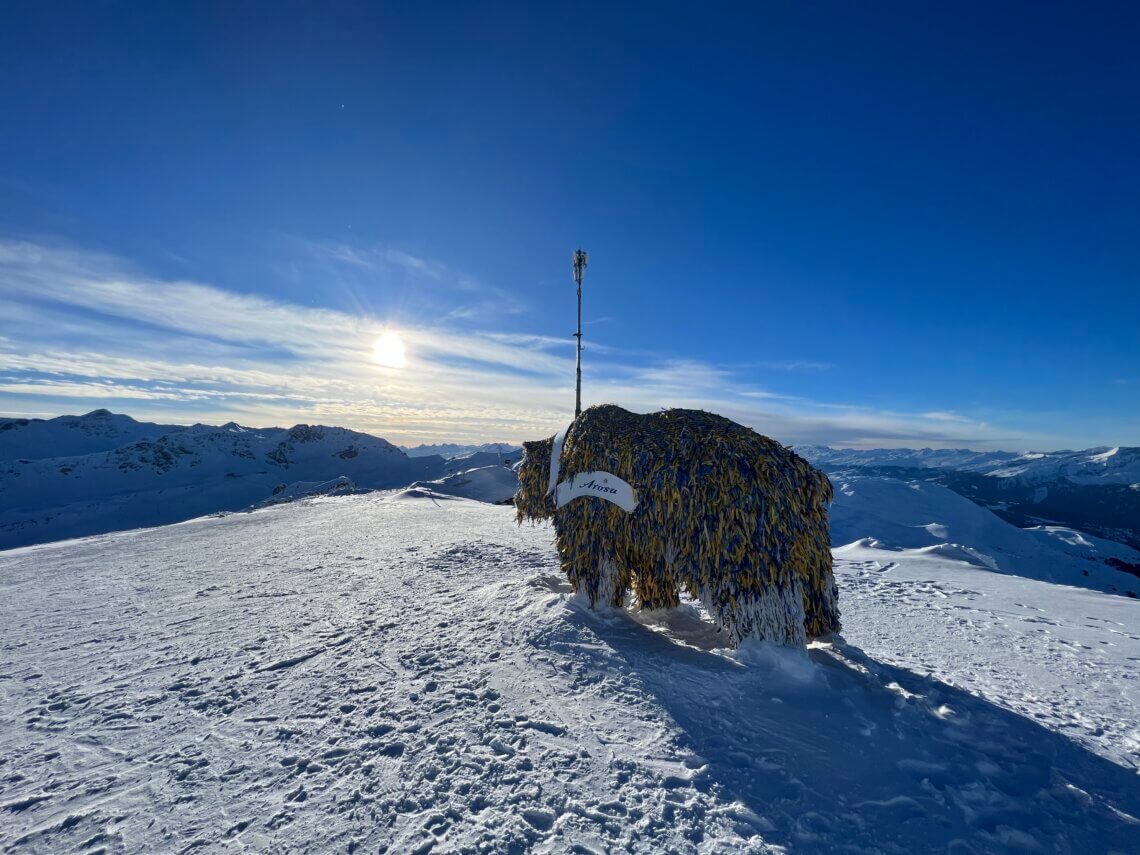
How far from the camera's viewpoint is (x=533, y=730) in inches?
183

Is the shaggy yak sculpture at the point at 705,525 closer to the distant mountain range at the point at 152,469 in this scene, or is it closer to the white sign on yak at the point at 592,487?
A: the white sign on yak at the point at 592,487

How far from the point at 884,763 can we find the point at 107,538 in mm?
22270

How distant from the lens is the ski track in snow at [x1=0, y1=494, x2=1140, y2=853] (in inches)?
139

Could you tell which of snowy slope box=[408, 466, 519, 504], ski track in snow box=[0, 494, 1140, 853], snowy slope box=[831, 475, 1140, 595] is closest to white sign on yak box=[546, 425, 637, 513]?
ski track in snow box=[0, 494, 1140, 853]

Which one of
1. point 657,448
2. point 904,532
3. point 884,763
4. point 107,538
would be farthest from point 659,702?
point 904,532

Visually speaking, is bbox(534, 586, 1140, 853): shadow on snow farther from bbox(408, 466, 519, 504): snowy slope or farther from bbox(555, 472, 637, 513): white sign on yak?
bbox(408, 466, 519, 504): snowy slope

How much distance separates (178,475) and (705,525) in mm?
119470

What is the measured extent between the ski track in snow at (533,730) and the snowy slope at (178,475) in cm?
7443

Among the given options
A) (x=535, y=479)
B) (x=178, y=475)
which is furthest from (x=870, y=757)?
(x=178, y=475)

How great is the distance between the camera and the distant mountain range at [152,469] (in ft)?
223

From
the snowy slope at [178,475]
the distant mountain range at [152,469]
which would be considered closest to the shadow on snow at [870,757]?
the distant mountain range at [152,469]

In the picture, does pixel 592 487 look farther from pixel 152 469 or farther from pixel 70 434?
pixel 70 434

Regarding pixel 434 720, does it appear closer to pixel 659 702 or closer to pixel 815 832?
pixel 659 702

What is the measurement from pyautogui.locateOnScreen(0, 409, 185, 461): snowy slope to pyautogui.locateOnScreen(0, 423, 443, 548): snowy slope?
22.9 m
